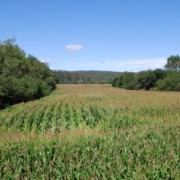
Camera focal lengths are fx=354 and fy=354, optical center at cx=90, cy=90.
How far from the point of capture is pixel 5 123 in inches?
920

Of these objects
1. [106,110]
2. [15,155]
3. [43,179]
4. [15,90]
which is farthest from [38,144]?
[15,90]

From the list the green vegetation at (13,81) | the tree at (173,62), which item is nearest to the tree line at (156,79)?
the tree at (173,62)

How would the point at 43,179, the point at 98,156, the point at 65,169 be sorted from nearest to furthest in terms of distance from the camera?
the point at 43,179 → the point at 65,169 → the point at 98,156

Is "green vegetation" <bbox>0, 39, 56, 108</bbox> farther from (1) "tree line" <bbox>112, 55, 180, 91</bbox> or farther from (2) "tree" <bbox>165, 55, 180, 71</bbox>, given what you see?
(2) "tree" <bbox>165, 55, 180, 71</bbox>

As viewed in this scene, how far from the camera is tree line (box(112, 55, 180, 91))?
278 feet

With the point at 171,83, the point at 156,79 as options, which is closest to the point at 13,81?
the point at 171,83

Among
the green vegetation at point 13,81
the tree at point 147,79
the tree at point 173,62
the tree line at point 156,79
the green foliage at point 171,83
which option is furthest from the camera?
the tree at point 173,62

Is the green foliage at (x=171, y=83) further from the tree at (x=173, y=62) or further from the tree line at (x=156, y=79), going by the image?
the tree at (x=173, y=62)

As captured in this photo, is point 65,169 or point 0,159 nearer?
point 65,169

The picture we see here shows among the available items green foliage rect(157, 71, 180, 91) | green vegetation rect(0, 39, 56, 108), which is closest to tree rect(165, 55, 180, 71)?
green foliage rect(157, 71, 180, 91)

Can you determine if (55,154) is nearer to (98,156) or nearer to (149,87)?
(98,156)

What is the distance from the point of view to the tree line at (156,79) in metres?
84.9

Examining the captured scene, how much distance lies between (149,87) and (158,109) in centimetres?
7283

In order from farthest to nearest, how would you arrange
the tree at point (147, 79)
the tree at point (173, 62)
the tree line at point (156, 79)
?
1. the tree at point (173, 62)
2. the tree at point (147, 79)
3. the tree line at point (156, 79)
